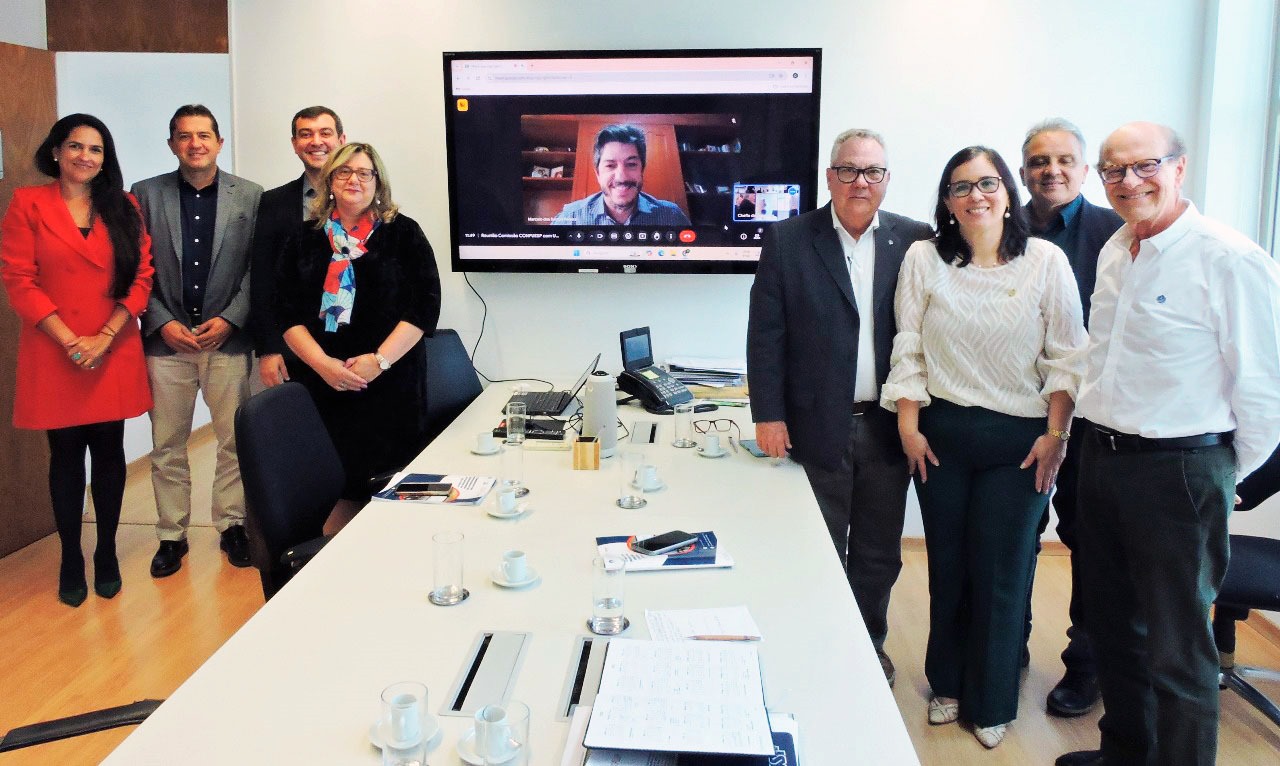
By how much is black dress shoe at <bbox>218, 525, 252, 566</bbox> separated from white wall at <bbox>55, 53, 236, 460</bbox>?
1.43 metres

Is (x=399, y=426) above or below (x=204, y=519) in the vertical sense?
above

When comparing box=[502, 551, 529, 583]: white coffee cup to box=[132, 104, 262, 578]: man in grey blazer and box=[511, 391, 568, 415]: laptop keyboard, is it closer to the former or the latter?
box=[511, 391, 568, 415]: laptop keyboard

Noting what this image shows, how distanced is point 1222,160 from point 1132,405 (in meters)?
2.17

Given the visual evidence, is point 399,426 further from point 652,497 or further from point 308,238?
point 652,497

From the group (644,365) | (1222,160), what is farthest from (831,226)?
(1222,160)

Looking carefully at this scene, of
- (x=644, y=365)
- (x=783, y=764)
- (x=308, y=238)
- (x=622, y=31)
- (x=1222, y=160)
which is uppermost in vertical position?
(x=622, y=31)

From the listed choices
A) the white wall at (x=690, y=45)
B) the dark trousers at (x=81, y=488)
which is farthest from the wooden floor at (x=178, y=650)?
the white wall at (x=690, y=45)

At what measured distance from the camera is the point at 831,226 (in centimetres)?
268

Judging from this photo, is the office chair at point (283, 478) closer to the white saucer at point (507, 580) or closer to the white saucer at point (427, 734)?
the white saucer at point (507, 580)

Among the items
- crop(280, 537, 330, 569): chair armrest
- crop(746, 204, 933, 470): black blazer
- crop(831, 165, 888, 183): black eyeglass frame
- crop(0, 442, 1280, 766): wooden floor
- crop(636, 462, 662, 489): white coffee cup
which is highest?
crop(831, 165, 888, 183): black eyeglass frame

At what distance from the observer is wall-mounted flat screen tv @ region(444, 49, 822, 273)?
12.5ft

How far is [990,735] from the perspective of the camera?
2.57 metres

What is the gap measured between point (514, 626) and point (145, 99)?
474cm

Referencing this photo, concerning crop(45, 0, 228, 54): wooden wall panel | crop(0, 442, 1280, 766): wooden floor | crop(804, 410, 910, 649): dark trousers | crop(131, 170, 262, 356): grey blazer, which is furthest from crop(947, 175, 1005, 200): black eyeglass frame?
crop(45, 0, 228, 54): wooden wall panel
